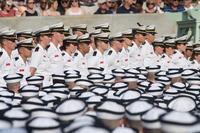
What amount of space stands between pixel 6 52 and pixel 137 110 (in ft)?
14.1

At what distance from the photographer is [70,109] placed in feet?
14.1

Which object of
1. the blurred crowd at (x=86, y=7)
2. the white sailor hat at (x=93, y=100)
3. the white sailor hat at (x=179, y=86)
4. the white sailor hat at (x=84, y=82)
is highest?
the blurred crowd at (x=86, y=7)

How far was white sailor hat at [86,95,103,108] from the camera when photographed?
467 centimetres

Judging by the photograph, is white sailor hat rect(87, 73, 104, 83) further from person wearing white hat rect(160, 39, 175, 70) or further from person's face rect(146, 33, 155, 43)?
person's face rect(146, 33, 155, 43)

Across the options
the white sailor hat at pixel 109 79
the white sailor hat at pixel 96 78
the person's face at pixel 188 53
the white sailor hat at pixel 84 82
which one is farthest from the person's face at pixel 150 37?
the white sailor hat at pixel 84 82

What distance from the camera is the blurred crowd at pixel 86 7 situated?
1143 centimetres

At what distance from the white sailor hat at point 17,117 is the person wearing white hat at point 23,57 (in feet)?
12.3

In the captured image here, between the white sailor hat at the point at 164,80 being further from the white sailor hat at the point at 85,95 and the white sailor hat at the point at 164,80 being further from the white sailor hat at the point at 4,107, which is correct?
the white sailor hat at the point at 4,107

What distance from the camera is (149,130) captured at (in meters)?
4.04

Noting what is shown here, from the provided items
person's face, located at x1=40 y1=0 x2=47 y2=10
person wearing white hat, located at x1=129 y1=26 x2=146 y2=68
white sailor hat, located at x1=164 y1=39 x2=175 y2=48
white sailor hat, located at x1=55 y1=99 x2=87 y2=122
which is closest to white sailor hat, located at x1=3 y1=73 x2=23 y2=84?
white sailor hat, located at x1=55 y1=99 x2=87 y2=122

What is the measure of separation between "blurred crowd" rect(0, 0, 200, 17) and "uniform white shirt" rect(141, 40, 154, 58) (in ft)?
6.04

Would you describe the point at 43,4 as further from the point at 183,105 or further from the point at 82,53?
the point at 183,105

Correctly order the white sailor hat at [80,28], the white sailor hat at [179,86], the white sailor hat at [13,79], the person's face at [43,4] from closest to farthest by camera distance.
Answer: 1. the white sailor hat at [179,86]
2. the white sailor hat at [13,79]
3. the white sailor hat at [80,28]
4. the person's face at [43,4]

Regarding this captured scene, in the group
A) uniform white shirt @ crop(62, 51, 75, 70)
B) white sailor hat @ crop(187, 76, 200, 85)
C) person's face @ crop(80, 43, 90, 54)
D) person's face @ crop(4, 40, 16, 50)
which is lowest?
white sailor hat @ crop(187, 76, 200, 85)
